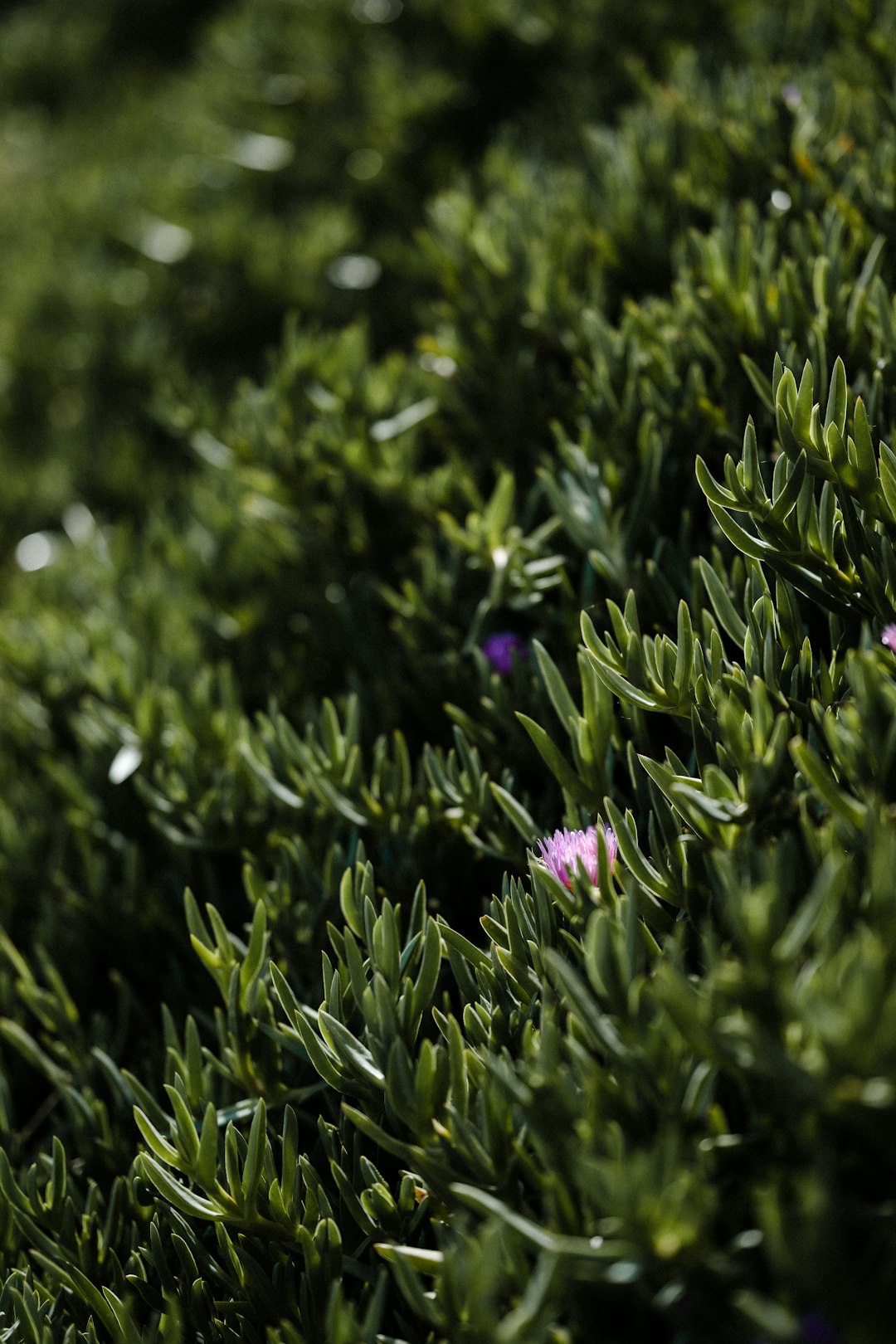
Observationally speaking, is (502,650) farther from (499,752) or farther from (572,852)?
(572,852)

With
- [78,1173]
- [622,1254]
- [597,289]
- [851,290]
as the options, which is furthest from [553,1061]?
[597,289]

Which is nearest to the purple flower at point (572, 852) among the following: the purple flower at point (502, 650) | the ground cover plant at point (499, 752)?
the ground cover plant at point (499, 752)

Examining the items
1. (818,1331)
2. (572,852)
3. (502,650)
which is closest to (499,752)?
(502,650)

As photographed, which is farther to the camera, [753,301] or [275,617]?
[275,617]

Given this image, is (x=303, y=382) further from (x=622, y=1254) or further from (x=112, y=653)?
(x=622, y=1254)

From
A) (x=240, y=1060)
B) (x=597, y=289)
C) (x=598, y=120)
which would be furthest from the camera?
(x=598, y=120)

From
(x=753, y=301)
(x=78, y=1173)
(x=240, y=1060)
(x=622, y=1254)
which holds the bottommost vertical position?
(x=78, y=1173)

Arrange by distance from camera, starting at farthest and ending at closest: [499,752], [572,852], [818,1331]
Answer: [499,752] < [572,852] < [818,1331]
